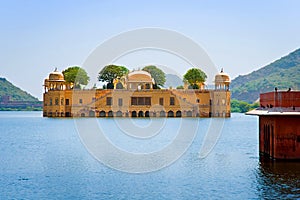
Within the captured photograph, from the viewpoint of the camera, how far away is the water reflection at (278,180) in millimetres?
13680

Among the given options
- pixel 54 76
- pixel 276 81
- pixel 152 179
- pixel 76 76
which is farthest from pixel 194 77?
pixel 276 81

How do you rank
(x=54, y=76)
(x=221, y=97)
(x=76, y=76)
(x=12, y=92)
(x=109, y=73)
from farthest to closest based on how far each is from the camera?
(x=12, y=92) → (x=109, y=73) → (x=76, y=76) → (x=54, y=76) → (x=221, y=97)

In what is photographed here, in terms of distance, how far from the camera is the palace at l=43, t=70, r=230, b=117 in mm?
69062

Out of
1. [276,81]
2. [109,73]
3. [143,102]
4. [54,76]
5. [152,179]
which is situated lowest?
[152,179]

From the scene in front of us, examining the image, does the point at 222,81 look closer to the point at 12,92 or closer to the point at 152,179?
the point at 152,179

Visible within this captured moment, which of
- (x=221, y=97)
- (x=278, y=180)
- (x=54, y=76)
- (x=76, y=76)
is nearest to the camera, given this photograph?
(x=278, y=180)

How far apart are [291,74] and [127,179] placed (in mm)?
156623

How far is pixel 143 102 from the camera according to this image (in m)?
69.5

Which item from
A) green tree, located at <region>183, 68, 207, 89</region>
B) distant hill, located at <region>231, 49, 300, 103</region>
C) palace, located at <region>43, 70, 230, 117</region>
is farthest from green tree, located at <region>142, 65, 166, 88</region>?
distant hill, located at <region>231, 49, 300, 103</region>

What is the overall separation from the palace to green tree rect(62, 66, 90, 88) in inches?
242

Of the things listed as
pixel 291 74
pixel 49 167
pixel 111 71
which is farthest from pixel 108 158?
pixel 291 74

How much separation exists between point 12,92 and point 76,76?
286ft

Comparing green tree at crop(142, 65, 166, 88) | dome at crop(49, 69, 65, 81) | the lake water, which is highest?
green tree at crop(142, 65, 166, 88)

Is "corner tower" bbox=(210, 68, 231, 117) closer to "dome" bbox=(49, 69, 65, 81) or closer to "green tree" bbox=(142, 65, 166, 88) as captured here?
"green tree" bbox=(142, 65, 166, 88)
